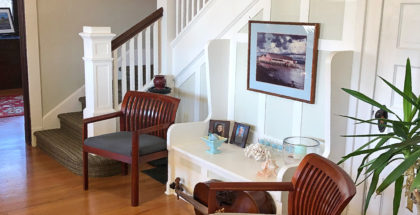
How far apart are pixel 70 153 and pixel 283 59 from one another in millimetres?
2173

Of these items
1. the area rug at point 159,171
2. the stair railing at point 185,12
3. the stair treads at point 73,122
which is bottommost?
the area rug at point 159,171

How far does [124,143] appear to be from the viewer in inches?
146

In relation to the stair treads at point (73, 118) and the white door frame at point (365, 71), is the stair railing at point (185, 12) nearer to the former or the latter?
the stair treads at point (73, 118)

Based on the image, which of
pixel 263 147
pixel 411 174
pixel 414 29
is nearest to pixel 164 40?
pixel 263 147

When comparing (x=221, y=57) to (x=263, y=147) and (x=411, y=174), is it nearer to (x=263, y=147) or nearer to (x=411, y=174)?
(x=263, y=147)

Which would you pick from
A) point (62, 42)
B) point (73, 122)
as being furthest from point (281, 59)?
point (62, 42)

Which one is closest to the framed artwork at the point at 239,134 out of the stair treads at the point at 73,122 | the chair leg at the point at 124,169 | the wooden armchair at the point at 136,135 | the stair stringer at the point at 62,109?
the wooden armchair at the point at 136,135

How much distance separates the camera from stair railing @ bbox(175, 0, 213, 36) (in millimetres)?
4383

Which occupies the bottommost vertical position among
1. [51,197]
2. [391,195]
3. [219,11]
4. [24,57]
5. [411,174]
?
[51,197]

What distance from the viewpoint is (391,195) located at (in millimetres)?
2863

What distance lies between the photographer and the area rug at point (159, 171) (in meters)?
4.21

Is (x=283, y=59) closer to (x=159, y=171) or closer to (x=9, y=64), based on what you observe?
(x=159, y=171)

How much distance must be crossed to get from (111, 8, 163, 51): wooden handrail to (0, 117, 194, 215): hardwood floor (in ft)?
3.85

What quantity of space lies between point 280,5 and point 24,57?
286 cm
